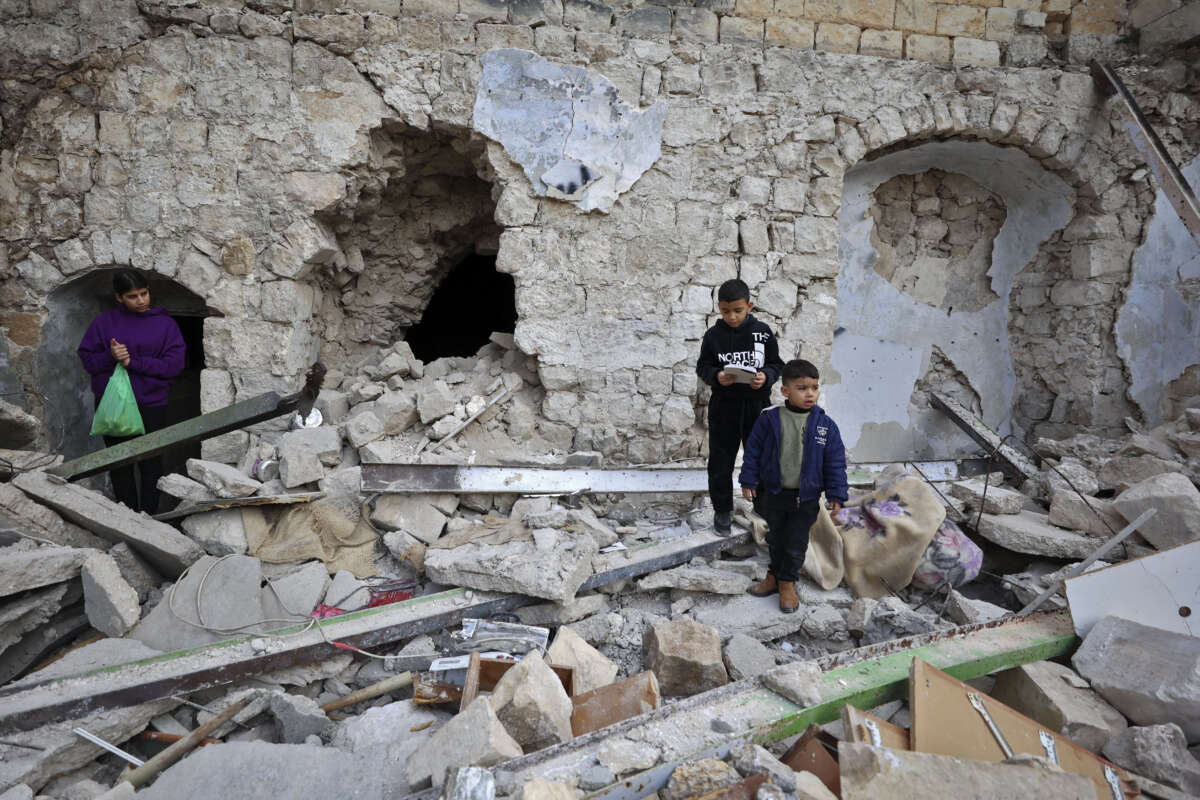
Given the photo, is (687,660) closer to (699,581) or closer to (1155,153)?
(699,581)

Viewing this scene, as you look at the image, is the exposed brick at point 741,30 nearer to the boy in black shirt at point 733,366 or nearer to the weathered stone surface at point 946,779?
the boy in black shirt at point 733,366

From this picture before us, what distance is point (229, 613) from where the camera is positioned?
2.77 meters

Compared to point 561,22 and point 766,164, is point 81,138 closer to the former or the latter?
point 561,22

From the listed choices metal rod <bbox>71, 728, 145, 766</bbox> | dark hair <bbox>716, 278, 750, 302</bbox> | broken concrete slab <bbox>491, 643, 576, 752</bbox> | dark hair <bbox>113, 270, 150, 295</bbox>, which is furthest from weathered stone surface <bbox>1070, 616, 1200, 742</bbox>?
dark hair <bbox>113, 270, 150, 295</bbox>

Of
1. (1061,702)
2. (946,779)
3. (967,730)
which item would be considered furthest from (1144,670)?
(946,779)

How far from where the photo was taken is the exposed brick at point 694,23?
14.2 ft

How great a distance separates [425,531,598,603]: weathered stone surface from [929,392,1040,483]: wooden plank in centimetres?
368

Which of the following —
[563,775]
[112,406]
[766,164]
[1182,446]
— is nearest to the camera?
[563,775]

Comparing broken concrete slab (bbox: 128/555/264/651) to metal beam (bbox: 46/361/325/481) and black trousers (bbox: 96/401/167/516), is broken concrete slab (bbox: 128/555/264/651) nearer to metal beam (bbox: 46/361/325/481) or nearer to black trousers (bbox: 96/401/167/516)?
metal beam (bbox: 46/361/325/481)

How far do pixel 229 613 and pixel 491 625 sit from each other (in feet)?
4.24

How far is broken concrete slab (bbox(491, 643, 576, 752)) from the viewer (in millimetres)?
1924

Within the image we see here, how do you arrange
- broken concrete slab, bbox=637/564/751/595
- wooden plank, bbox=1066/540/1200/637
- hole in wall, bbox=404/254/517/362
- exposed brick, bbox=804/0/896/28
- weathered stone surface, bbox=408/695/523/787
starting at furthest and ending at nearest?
hole in wall, bbox=404/254/517/362 < exposed brick, bbox=804/0/896/28 < broken concrete slab, bbox=637/564/751/595 < wooden plank, bbox=1066/540/1200/637 < weathered stone surface, bbox=408/695/523/787

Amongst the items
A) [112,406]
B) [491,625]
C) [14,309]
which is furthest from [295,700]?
[14,309]

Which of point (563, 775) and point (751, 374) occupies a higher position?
point (751, 374)
